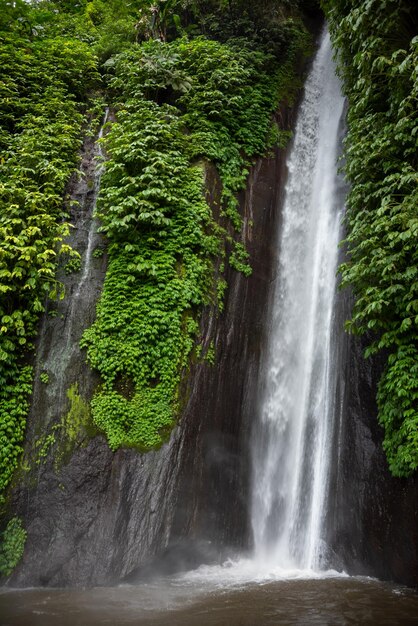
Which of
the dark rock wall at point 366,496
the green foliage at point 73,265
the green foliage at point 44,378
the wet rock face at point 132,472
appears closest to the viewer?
the dark rock wall at point 366,496

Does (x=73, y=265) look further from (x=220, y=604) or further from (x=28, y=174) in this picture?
(x=220, y=604)

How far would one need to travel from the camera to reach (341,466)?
8.29 meters

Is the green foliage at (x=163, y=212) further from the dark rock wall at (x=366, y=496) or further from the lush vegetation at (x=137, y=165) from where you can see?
the dark rock wall at (x=366, y=496)

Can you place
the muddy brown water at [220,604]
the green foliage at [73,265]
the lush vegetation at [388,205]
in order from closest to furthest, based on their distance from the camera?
the muddy brown water at [220,604] → the lush vegetation at [388,205] → the green foliage at [73,265]

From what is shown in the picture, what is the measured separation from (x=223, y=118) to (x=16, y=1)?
25.0ft

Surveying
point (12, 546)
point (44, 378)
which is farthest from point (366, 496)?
point (44, 378)

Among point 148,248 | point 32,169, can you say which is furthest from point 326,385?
point 32,169

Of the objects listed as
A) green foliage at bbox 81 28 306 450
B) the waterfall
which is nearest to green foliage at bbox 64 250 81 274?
green foliage at bbox 81 28 306 450

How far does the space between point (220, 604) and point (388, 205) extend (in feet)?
21.2

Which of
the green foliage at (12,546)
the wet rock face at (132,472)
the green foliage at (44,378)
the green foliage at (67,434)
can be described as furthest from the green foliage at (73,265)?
the green foliage at (12,546)

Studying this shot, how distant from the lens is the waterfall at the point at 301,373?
8500 mm

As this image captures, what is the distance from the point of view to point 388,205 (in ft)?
25.4

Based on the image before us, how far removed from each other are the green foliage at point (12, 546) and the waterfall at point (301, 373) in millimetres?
4082

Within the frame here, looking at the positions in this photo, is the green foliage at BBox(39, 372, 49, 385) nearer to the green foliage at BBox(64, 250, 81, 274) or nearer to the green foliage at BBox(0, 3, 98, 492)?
the green foliage at BBox(0, 3, 98, 492)
